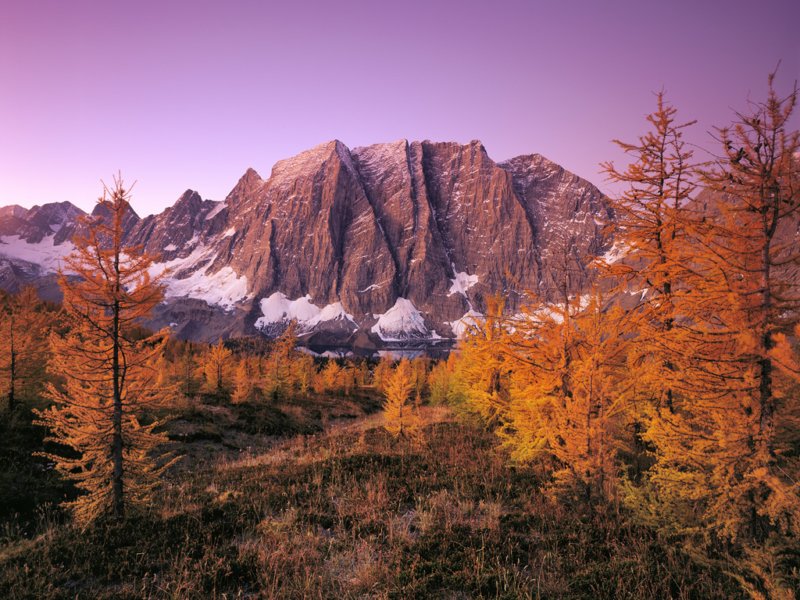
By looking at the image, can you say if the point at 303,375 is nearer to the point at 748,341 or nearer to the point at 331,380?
the point at 331,380

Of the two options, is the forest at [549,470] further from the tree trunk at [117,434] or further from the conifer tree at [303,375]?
the conifer tree at [303,375]

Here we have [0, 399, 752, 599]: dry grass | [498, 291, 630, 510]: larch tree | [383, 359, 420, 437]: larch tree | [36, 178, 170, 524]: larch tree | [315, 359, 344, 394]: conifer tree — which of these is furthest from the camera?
[315, 359, 344, 394]: conifer tree

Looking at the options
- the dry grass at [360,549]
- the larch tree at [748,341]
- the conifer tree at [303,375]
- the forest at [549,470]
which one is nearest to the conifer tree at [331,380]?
the conifer tree at [303,375]

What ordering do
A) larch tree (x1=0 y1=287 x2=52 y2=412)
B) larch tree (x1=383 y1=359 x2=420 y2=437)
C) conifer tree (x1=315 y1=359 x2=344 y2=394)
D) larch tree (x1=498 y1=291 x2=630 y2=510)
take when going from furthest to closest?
conifer tree (x1=315 y1=359 x2=344 y2=394) < larch tree (x1=383 y1=359 x2=420 y2=437) < larch tree (x1=0 y1=287 x2=52 y2=412) < larch tree (x1=498 y1=291 x2=630 y2=510)

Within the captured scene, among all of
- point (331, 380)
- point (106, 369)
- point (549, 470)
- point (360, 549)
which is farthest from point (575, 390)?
point (331, 380)

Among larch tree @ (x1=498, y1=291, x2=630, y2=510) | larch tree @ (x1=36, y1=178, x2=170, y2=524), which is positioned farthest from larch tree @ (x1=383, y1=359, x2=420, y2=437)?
larch tree @ (x1=36, y1=178, x2=170, y2=524)

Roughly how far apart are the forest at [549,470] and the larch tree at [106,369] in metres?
0.05

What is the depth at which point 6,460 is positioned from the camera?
13.4 meters

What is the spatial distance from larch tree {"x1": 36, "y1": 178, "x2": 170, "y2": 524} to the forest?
0.05 m

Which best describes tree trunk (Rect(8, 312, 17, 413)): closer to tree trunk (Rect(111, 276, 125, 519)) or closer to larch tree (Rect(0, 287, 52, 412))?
larch tree (Rect(0, 287, 52, 412))

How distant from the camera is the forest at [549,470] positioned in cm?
503

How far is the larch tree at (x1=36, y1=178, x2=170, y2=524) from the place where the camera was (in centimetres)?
751

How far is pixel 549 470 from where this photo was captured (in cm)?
1039

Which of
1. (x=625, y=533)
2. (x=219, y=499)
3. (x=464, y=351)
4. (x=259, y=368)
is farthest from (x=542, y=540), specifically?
(x=259, y=368)
